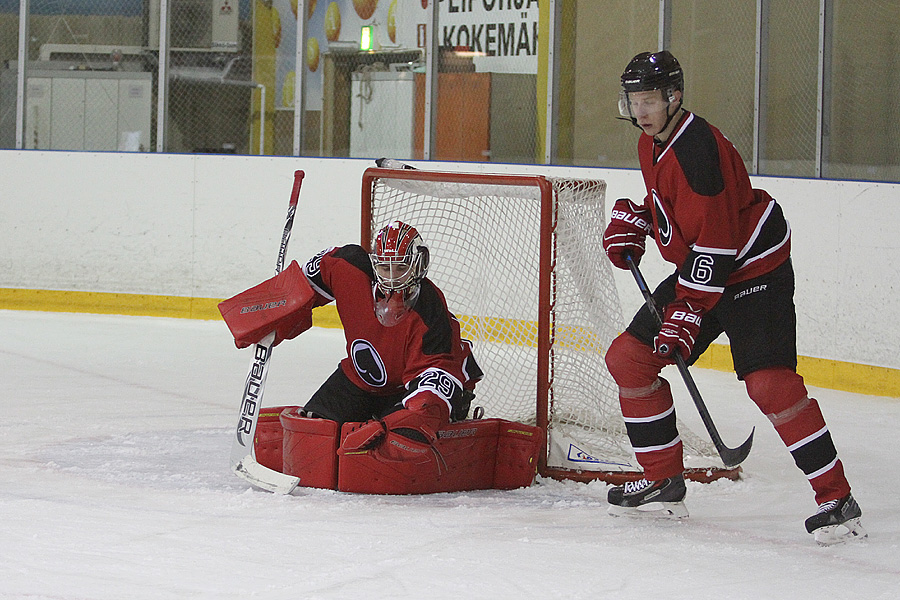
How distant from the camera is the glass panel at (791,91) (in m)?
5.09

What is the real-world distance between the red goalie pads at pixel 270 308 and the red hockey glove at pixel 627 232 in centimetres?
78

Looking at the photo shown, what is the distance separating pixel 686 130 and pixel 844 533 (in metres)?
0.92

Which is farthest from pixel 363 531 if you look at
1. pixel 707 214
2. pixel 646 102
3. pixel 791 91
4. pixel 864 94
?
pixel 791 91

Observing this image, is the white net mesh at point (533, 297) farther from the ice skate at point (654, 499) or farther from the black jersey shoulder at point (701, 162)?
the black jersey shoulder at point (701, 162)

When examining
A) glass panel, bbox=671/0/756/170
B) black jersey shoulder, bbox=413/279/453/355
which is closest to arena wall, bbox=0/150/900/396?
glass panel, bbox=671/0/756/170

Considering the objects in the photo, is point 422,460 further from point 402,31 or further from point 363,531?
point 402,31

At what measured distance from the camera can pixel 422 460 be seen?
2.72 m

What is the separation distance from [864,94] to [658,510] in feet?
9.92

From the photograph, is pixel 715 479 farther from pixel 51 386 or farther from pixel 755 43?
pixel 755 43

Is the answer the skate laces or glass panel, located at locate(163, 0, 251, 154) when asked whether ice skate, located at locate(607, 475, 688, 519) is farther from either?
glass panel, located at locate(163, 0, 251, 154)

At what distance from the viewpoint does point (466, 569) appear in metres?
2.16

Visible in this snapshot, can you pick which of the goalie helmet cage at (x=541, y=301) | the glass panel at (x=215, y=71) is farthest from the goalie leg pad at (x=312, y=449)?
the glass panel at (x=215, y=71)

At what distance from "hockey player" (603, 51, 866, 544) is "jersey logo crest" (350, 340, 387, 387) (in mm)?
633

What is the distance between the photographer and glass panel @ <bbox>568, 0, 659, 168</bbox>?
588 centimetres
